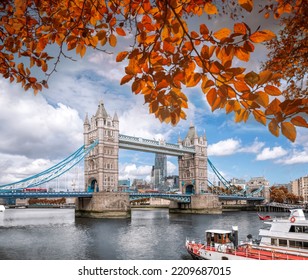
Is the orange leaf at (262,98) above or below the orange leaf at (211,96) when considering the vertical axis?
below

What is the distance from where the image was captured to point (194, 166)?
62.2m

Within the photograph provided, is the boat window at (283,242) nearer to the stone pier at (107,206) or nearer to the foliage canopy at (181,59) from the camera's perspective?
the foliage canopy at (181,59)

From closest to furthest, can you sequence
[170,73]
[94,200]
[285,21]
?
[170,73], [285,21], [94,200]

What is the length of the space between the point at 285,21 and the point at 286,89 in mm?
1074

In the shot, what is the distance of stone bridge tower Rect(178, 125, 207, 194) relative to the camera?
202ft

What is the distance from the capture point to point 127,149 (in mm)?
51219

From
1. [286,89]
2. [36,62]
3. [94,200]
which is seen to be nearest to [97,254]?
[286,89]

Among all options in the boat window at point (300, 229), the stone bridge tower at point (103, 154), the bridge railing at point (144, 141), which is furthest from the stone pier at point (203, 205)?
the boat window at point (300, 229)

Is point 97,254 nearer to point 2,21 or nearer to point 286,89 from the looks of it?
point 286,89

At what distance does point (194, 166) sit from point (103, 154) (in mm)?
21425

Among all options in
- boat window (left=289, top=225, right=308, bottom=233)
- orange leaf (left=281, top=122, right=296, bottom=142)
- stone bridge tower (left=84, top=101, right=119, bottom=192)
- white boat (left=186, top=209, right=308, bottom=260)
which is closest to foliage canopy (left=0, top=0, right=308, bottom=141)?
orange leaf (left=281, top=122, right=296, bottom=142)

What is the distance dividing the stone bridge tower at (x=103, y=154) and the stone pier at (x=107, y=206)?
6.35 metres

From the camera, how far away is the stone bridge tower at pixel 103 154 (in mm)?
47094
